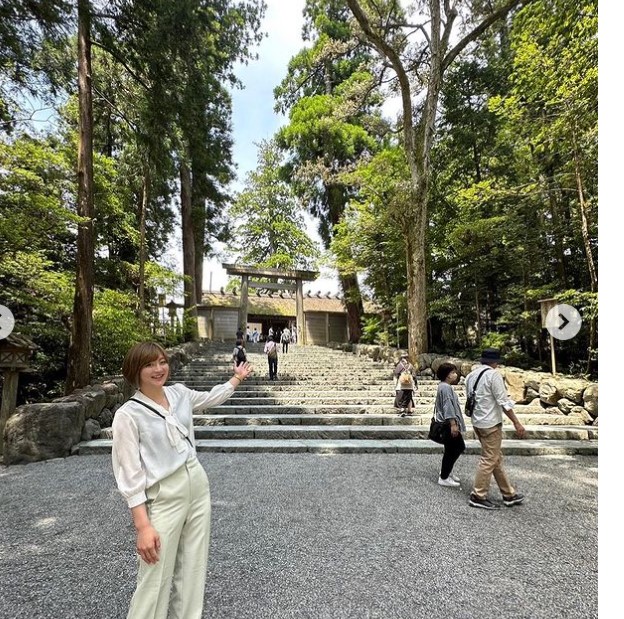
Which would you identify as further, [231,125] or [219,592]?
[231,125]

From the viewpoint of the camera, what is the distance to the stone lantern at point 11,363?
16.7ft

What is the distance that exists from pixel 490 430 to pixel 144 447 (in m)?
3.03

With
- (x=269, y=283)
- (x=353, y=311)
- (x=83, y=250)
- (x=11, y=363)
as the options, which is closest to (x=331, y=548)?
(x=11, y=363)

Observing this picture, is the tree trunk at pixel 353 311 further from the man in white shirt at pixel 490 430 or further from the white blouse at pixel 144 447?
the white blouse at pixel 144 447

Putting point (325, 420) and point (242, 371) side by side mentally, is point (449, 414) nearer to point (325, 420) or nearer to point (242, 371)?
point (242, 371)

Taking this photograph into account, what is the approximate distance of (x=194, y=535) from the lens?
1.53 metres

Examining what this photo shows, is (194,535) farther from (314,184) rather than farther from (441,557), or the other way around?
(314,184)

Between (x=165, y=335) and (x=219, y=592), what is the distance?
11.3 meters

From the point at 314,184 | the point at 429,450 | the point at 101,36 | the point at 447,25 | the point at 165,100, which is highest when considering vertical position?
the point at 447,25

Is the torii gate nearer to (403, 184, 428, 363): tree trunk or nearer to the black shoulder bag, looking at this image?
(403, 184, 428, 363): tree trunk

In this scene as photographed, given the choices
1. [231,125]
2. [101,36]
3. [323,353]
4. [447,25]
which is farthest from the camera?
[231,125]

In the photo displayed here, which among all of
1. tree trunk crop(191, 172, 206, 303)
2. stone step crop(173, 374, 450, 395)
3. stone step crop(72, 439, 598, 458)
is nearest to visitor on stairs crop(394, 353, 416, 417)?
stone step crop(72, 439, 598, 458)

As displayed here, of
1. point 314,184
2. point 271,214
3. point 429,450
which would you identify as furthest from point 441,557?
point 271,214

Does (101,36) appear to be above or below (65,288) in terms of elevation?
above
